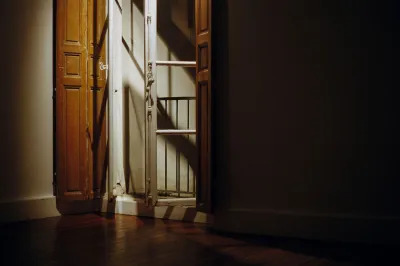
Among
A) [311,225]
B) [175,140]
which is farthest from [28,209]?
[311,225]

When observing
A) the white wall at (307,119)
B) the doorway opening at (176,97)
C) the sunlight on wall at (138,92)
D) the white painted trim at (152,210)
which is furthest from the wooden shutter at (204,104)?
the sunlight on wall at (138,92)

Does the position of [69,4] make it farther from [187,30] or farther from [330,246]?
[330,246]

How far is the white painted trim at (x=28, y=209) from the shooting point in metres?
4.42

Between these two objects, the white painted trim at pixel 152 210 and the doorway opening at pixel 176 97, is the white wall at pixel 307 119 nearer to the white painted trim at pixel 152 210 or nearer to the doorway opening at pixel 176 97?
the white painted trim at pixel 152 210

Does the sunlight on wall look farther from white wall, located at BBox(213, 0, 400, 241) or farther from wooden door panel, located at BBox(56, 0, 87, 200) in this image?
white wall, located at BBox(213, 0, 400, 241)

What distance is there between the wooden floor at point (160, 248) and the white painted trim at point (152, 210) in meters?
0.22

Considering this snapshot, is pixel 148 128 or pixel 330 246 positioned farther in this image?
pixel 148 128

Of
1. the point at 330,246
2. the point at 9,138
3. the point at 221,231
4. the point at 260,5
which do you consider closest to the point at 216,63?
the point at 260,5

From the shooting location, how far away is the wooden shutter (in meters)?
3.94

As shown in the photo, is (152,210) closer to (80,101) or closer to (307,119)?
(80,101)

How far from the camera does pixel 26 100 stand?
15.0 ft

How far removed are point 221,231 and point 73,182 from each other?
159 cm

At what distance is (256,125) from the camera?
385cm

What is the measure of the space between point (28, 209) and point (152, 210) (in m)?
1.04
